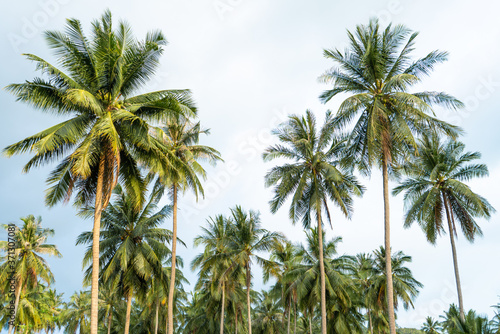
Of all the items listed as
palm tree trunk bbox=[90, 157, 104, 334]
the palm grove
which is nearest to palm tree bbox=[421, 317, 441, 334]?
the palm grove

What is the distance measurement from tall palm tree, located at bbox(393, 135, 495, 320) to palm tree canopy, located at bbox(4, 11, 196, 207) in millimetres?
16470

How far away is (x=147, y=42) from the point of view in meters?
15.0

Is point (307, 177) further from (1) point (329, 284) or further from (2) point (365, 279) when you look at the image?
(2) point (365, 279)

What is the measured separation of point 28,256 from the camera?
31.9 meters

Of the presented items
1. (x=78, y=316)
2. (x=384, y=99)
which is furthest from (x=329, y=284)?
(x=78, y=316)

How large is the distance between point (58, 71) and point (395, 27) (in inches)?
567

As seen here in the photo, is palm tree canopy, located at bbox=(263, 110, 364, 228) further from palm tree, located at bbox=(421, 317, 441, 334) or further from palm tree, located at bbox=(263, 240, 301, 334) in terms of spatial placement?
palm tree, located at bbox=(421, 317, 441, 334)

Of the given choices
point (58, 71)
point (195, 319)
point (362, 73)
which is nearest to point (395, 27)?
point (362, 73)

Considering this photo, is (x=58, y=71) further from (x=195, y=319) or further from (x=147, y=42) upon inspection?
(x=195, y=319)

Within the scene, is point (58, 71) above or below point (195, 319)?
above

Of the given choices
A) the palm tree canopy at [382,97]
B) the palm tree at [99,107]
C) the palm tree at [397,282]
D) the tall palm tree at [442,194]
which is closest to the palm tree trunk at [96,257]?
the palm tree at [99,107]

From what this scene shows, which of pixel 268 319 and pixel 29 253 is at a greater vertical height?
pixel 29 253

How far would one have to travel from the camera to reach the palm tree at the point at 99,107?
1375cm

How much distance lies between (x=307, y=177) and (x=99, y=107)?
1526 cm
